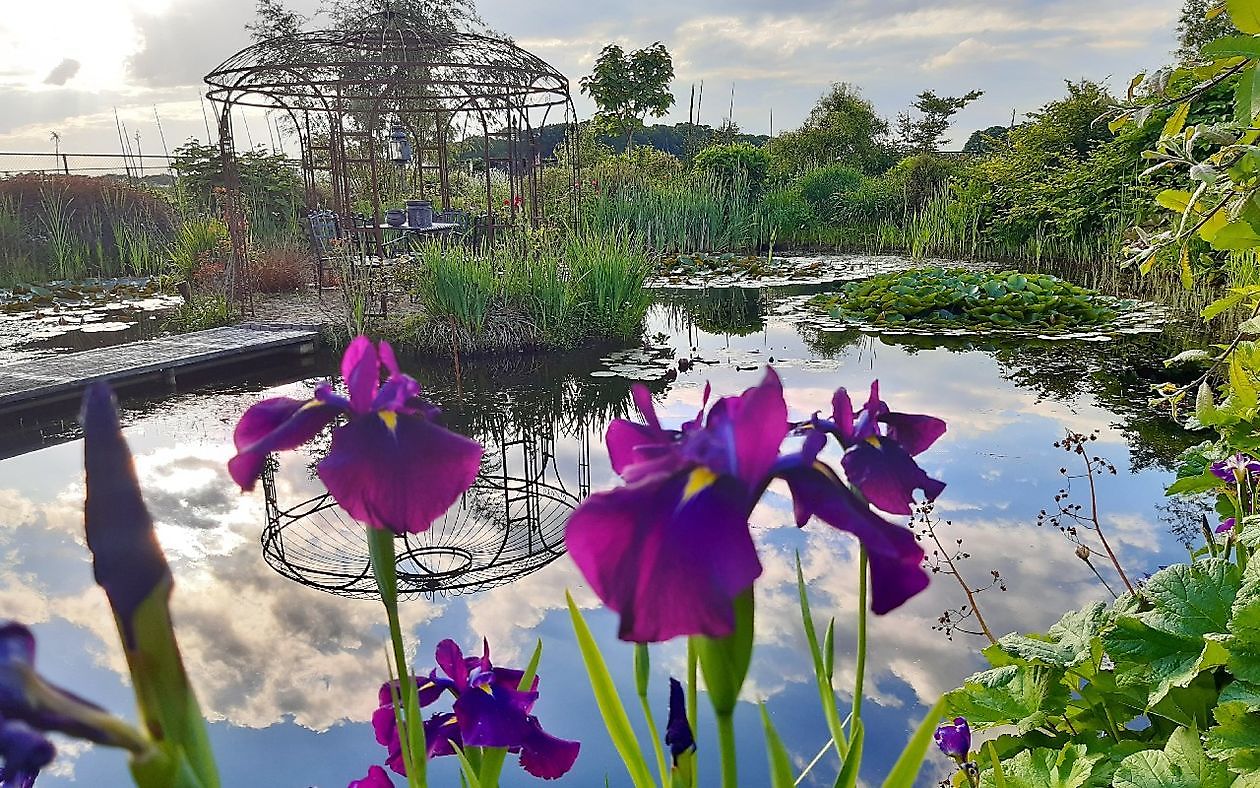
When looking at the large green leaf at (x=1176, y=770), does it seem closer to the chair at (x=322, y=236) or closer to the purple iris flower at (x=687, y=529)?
the purple iris flower at (x=687, y=529)

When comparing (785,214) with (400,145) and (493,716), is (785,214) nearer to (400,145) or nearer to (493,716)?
(400,145)

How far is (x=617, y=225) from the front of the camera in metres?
11.6

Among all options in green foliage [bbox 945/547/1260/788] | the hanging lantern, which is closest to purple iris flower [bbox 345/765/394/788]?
green foliage [bbox 945/547/1260/788]

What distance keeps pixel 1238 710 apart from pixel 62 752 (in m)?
2.45

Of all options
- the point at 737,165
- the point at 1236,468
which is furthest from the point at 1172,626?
the point at 737,165

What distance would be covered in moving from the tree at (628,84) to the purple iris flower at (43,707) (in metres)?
18.0

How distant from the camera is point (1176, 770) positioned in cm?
106

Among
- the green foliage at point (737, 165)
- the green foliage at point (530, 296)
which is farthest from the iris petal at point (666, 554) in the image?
the green foliage at point (737, 165)

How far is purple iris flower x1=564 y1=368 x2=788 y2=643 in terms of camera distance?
0.42m

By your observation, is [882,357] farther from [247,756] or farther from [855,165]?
[855,165]

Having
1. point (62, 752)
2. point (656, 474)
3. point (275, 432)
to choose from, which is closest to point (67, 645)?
point (62, 752)

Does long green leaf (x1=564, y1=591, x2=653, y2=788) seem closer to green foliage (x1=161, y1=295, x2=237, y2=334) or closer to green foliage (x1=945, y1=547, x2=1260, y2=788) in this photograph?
green foliage (x1=945, y1=547, x2=1260, y2=788)

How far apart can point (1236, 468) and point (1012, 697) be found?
2.30ft

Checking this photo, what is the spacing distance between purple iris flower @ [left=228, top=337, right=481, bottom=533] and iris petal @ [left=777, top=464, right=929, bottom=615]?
0.21 metres
